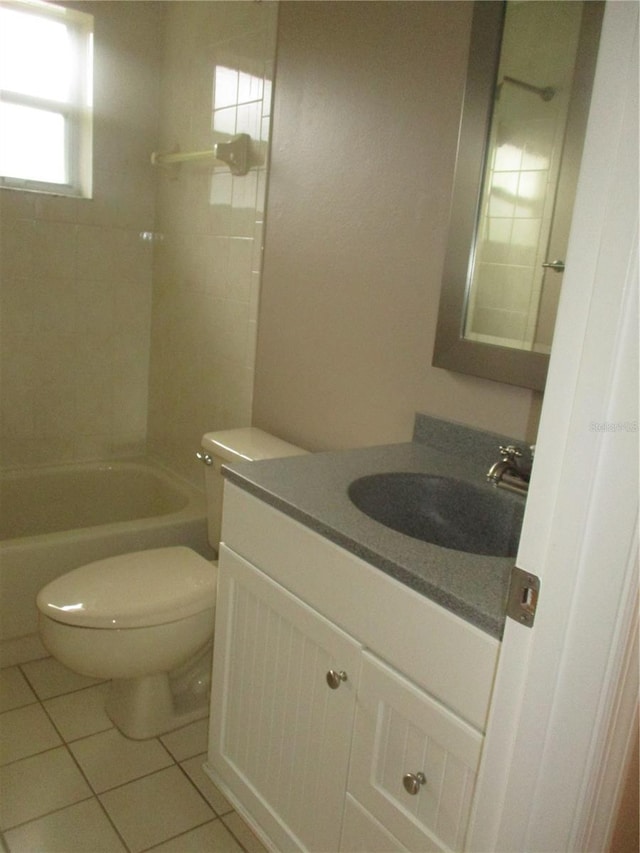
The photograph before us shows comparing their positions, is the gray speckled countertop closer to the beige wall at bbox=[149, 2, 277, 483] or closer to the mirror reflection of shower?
the mirror reflection of shower

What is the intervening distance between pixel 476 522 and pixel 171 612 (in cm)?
76

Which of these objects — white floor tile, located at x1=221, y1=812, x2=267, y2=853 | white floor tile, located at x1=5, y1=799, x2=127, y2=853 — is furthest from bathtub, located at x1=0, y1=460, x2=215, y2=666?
white floor tile, located at x1=221, y1=812, x2=267, y2=853

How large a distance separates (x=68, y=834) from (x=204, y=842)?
295 mm

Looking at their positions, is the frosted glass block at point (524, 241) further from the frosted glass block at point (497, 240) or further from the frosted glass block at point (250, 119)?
the frosted glass block at point (250, 119)

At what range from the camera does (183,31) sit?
2.34 meters

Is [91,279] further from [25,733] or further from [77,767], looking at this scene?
[77,767]

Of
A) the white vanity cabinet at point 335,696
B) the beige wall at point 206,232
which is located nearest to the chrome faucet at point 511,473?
the white vanity cabinet at point 335,696

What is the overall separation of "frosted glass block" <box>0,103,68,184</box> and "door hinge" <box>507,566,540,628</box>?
2.37 meters

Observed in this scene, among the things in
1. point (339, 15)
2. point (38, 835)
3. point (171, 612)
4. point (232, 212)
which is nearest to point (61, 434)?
point (232, 212)

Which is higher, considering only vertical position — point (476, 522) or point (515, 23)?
point (515, 23)

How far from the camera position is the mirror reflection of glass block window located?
91.1 inches

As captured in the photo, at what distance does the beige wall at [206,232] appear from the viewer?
206 centimetres

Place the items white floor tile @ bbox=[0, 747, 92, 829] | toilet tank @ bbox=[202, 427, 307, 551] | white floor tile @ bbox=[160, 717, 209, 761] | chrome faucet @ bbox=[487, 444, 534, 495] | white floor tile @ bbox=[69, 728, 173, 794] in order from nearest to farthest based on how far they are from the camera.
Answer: chrome faucet @ bbox=[487, 444, 534, 495], white floor tile @ bbox=[0, 747, 92, 829], white floor tile @ bbox=[69, 728, 173, 794], white floor tile @ bbox=[160, 717, 209, 761], toilet tank @ bbox=[202, 427, 307, 551]

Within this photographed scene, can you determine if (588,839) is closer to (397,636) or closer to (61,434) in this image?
(397,636)
